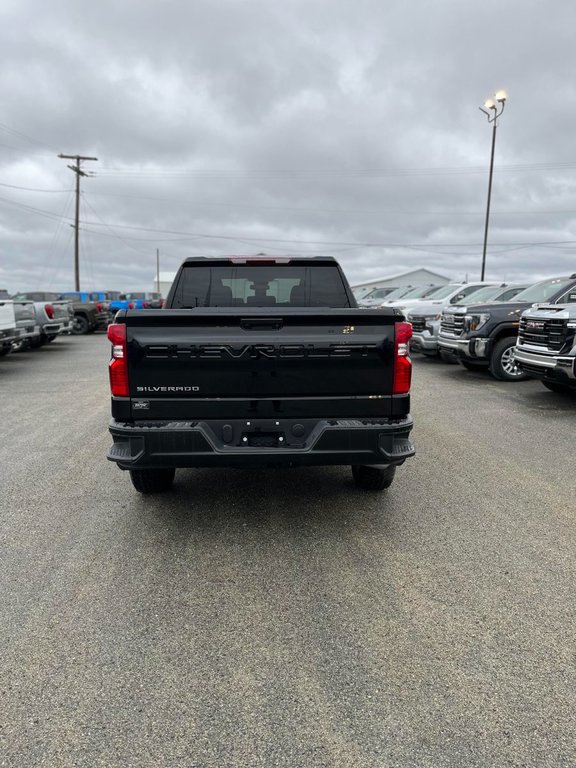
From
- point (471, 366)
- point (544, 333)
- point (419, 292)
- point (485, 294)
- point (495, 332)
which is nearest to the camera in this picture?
point (544, 333)

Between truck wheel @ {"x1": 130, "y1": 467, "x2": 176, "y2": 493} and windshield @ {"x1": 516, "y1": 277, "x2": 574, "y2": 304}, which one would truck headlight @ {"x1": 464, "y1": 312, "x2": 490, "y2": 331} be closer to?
windshield @ {"x1": 516, "y1": 277, "x2": 574, "y2": 304}

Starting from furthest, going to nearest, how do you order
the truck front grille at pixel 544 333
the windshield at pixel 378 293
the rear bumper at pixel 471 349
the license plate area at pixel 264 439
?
the windshield at pixel 378 293, the rear bumper at pixel 471 349, the truck front grille at pixel 544 333, the license plate area at pixel 264 439

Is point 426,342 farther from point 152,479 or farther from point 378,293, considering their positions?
point 378,293

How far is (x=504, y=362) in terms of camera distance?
10.3 metres

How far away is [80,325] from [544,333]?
19.9 meters

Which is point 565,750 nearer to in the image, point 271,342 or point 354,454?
point 354,454

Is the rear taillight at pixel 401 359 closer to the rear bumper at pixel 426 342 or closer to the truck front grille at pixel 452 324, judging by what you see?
the truck front grille at pixel 452 324

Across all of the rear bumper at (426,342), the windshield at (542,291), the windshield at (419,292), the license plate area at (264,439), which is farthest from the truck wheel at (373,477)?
the windshield at (419,292)

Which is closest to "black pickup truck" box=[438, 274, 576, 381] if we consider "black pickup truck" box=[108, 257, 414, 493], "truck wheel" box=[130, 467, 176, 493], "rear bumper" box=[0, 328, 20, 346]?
"black pickup truck" box=[108, 257, 414, 493]

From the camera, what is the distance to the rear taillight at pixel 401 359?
11.6 ft

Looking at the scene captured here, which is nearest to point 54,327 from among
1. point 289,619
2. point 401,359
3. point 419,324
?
point 419,324

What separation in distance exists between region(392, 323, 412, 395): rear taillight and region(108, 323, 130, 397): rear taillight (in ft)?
5.65

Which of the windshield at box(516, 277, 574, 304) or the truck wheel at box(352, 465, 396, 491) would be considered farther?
the windshield at box(516, 277, 574, 304)

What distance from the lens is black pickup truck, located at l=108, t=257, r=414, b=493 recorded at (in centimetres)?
344
